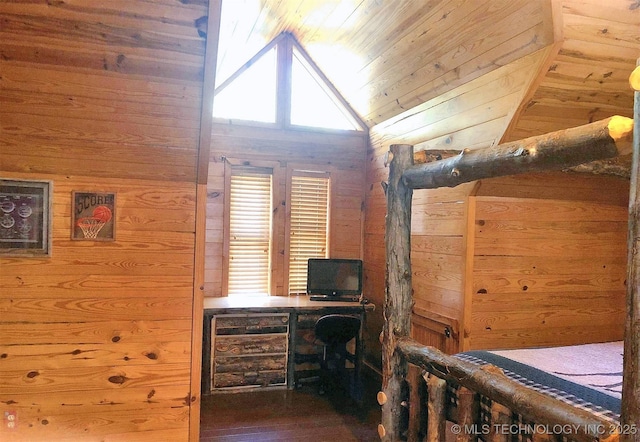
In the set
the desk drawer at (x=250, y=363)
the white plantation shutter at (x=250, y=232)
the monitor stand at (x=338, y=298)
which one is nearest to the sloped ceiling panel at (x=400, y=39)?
the white plantation shutter at (x=250, y=232)

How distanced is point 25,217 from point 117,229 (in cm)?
→ 42

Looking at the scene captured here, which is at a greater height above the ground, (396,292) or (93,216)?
(93,216)

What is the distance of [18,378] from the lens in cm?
225

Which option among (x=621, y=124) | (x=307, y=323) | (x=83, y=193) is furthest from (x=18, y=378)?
(x=621, y=124)

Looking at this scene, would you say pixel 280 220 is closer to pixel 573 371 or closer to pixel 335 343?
pixel 335 343

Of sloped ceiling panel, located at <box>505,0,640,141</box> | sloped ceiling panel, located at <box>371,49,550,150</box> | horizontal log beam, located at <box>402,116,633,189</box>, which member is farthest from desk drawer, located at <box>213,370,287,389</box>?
sloped ceiling panel, located at <box>505,0,640,141</box>

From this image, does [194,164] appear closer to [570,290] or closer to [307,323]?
[307,323]

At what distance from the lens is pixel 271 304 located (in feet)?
12.6

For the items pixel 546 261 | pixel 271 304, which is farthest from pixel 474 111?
pixel 271 304

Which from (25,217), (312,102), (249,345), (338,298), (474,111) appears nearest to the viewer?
(25,217)

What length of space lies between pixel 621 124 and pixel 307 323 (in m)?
3.13

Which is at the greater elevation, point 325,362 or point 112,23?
point 112,23

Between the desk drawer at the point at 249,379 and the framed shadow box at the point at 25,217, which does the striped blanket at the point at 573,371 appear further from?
the framed shadow box at the point at 25,217

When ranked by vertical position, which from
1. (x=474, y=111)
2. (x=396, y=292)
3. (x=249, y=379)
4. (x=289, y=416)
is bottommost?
(x=289, y=416)
